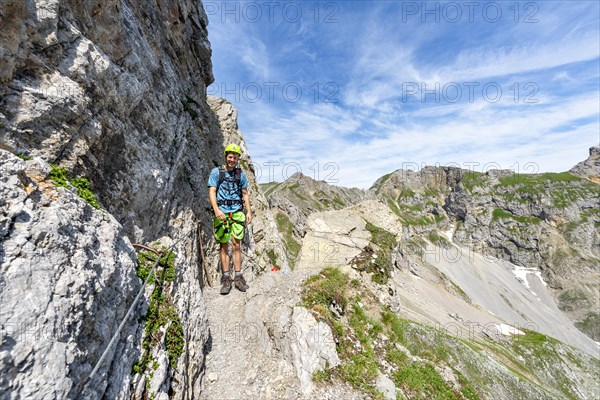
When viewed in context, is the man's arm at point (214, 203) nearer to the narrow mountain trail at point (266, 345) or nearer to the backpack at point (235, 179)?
the backpack at point (235, 179)

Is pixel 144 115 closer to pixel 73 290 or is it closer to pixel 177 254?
pixel 177 254

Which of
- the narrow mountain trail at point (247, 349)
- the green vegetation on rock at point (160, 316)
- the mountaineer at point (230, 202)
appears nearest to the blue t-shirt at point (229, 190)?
the mountaineer at point (230, 202)

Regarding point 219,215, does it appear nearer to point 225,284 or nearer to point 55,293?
point 225,284

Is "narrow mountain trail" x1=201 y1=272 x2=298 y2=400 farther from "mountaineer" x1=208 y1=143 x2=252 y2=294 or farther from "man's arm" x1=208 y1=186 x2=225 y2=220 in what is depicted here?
"man's arm" x1=208 y1=186 x2=225 y2=220

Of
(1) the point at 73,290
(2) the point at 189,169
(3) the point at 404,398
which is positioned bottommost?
(3) the point at 404,398

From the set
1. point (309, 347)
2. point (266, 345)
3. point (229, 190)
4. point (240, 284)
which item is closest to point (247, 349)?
point (266, 345)

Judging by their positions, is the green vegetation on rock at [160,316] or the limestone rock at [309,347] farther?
the limestone rock at [309,347]

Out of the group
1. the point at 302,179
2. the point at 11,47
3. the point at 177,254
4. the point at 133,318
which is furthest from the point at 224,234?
the point at 302,179

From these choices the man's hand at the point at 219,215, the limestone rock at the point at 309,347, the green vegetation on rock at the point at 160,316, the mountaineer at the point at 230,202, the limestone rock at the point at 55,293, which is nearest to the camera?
the limestone rock at the point at 55,293

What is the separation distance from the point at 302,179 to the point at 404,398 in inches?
7229

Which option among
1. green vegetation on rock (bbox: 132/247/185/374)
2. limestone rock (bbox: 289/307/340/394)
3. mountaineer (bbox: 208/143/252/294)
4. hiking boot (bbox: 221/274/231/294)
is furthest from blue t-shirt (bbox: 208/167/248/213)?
limestone rock (bbox: 289/307/340/394)

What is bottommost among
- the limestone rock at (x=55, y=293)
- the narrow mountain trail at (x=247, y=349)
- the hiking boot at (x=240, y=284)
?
the narrow mountain trail at (x=247, y=349)

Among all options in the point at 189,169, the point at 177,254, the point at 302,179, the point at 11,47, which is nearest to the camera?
the point at 11,47

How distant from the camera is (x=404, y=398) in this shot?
29.6ft
